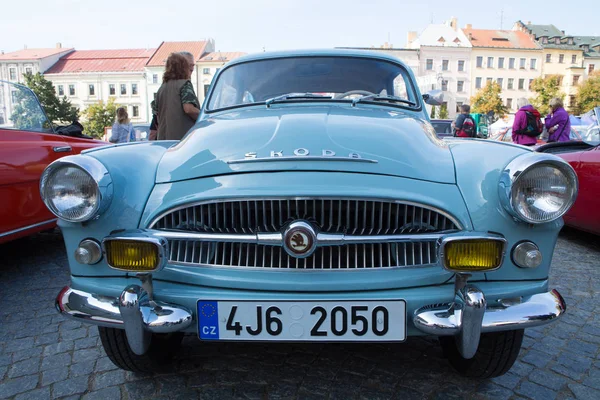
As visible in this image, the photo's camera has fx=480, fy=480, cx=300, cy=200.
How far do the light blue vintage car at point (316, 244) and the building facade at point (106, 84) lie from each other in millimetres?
61468

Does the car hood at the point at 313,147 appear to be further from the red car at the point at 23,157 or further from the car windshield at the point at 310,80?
the red car at the point at 23,157

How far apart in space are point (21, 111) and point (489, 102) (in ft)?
170

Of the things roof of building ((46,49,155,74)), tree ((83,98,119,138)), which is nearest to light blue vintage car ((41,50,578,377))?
tree ((83,98,119,138))

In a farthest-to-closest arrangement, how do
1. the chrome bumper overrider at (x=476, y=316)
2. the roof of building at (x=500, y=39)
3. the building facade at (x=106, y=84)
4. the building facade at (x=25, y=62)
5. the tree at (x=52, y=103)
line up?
the roof of building at (x=500, y=39), the building facade at (x=25, y=62), the building facade at (x=106, y=84), the tree at (x=52, y=103), the chrome bumper overrider at (x=476, y=316)

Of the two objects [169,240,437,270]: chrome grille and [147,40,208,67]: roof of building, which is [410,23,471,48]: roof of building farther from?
[169,240,437,270]: chrome grille

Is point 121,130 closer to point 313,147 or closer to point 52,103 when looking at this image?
point 313,147

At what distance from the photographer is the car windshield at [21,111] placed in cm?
374

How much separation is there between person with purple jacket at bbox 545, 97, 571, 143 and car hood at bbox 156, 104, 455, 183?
6.16 metres

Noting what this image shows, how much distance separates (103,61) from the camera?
6256 centimetres

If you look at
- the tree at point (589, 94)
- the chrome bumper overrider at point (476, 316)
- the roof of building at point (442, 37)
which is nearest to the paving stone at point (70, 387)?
the chrome bumper overrider at point (476, 316)

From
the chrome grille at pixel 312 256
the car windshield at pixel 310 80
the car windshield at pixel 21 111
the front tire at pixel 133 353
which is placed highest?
the car windshield at pixel 310 80

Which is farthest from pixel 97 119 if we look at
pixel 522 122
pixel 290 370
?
pixel 290 370

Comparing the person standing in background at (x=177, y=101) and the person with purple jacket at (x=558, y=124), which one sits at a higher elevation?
the person standing in background at (x=177, y=101)

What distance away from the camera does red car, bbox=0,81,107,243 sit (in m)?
3.29
